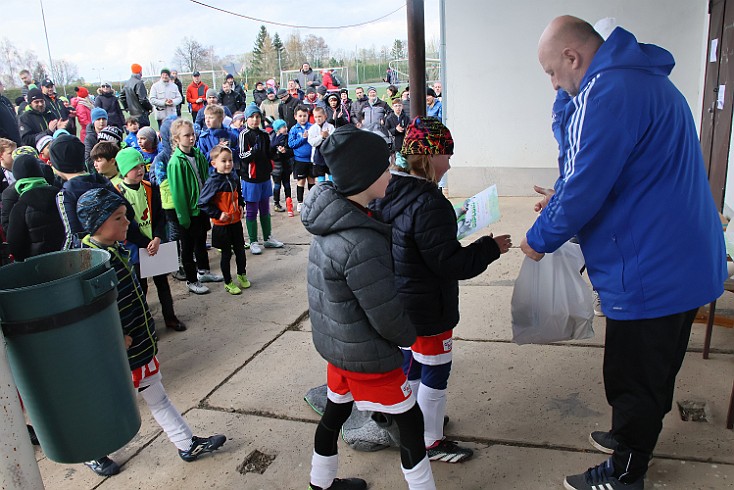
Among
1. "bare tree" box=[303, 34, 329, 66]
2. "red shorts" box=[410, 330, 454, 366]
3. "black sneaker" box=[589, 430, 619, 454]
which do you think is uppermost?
"bare tree" box=[303, 34, 329, 66]

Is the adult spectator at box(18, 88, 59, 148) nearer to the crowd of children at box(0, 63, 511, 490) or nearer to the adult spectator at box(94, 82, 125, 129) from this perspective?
the adult spectator at box(94, 82, 125, 129)

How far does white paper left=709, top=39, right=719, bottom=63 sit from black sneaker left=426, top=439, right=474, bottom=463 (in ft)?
20.3

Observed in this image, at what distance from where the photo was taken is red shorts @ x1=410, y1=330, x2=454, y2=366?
9.03 feet

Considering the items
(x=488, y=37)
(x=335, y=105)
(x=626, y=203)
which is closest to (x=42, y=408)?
(x=626, y=203)

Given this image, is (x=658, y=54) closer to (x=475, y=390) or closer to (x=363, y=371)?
(x=363, y=371)

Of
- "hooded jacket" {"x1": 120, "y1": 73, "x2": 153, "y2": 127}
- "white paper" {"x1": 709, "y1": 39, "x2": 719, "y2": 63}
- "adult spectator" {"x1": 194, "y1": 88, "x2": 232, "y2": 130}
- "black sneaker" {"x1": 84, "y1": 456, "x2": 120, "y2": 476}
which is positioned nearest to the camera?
"black sneaker" {"x1": 84, "y1": 456, "x2": 120, "y2": 476}

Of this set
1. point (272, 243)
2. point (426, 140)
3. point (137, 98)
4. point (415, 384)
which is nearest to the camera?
point (426, 140)

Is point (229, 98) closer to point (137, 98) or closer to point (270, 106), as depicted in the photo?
point (270, 106)

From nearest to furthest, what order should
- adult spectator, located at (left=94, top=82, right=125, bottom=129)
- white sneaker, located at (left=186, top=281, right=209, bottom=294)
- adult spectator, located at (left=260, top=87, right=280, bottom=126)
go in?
1. white sneaker, located at (left=186, top=281, right=209, bottom=294)
2. adult spectator, located at (left=94, top=82, right=125, bottom=129)
3. adult spectator, located at (left=260, top=87, right=280, bottom=126)

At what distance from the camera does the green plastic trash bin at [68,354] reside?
1880 millimetres

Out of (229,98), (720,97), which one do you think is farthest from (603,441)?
(229,98)

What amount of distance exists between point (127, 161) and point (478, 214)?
3145mm

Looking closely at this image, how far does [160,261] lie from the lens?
3.94 metres

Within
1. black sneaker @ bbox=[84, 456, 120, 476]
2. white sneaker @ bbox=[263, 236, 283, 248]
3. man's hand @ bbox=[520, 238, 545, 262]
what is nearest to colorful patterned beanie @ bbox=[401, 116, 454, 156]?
man's hand @ bbox=[520, 238, 545, 262]
